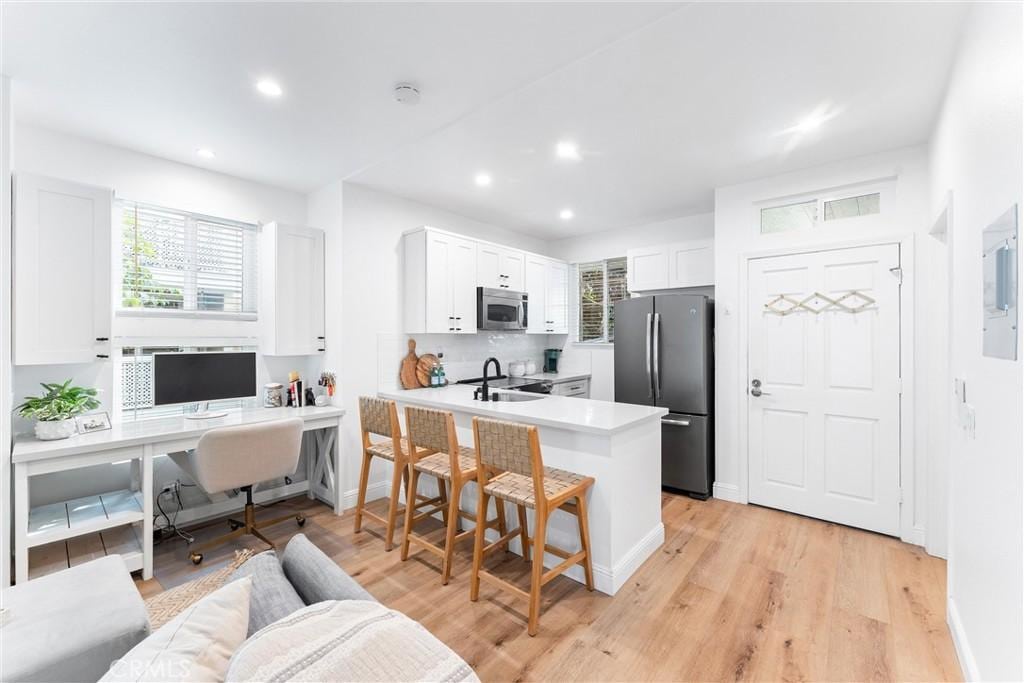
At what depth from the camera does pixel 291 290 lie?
11.5 ft

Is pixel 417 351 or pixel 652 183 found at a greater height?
pixel 652 183

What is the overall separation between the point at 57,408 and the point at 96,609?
198cm

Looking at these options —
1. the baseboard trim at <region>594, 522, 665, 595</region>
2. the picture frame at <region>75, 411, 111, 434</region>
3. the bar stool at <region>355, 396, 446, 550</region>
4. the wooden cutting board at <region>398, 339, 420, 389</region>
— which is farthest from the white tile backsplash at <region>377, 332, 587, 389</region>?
the baseboard trim at <region>594, 522, 665, 595</region>

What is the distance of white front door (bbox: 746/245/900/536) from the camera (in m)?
3.03

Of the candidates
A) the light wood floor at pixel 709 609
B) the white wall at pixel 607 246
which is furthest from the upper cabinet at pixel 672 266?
the light wood floor at pixel 709 609

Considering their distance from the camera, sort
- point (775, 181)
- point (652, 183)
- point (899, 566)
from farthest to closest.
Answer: point (652, 183) → point (775, 181) → point (899, 566)

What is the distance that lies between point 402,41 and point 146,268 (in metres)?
2.58

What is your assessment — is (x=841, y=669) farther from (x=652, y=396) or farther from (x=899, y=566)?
(x=652, y=396)

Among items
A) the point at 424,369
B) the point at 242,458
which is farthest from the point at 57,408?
the point at 424,369

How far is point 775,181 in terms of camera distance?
135 inches

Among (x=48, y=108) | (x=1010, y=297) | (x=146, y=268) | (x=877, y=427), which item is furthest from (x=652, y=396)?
(x=48, y=108)

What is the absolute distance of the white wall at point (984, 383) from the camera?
4.06 ft

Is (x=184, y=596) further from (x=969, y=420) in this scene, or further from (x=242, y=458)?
(x=969, y=420)

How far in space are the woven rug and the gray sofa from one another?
0.07 meters
